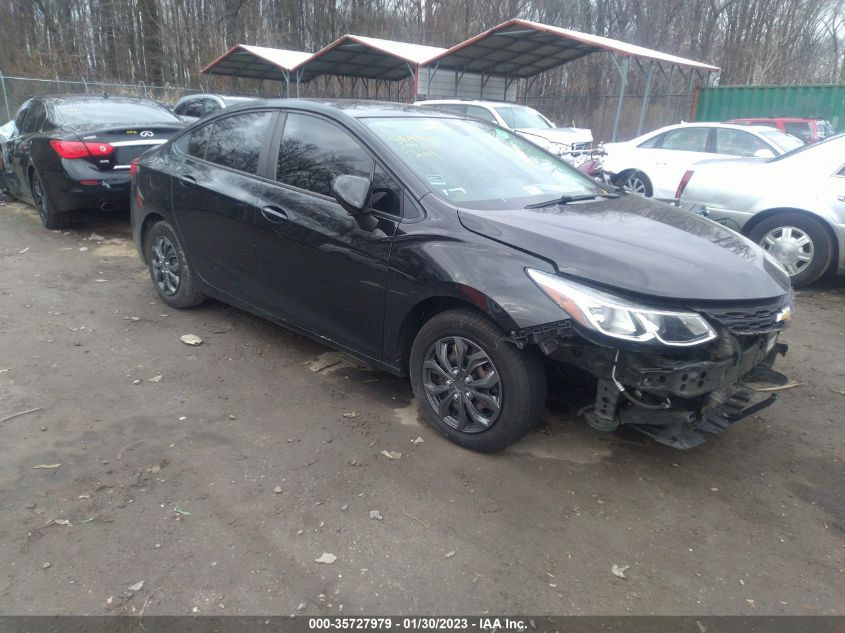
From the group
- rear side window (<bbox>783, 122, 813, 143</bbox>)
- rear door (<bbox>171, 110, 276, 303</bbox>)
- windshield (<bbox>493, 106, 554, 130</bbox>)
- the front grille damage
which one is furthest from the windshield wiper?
rear side window (<bbox>783, 122, 813, 143</bbox>)

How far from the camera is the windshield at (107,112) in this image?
7660 millimetres

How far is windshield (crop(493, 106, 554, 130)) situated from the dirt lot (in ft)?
33.4

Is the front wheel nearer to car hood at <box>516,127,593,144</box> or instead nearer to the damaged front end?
car hood at <box>516,127,593,144</box>

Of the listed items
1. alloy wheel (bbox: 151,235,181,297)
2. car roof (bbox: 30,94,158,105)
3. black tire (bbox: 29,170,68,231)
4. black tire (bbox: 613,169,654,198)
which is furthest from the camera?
black tire (bbox: 613,169,654,198)

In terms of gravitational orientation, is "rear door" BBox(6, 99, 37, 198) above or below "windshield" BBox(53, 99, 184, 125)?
below

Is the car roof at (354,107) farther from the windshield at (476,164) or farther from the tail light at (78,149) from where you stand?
the tail light at (78,149)

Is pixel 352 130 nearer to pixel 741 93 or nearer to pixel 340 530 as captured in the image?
pixel 340 530

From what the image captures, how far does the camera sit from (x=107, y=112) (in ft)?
25.7

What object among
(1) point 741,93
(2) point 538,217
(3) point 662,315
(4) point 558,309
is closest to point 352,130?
(2) point 538,217

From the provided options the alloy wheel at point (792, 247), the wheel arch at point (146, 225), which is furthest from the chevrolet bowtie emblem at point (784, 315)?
the wheel arch at point (146, 225)

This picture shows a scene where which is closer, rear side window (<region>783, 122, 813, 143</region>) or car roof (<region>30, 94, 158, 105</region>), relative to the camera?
car roof (<region>30, 94, 158, 105</region>)

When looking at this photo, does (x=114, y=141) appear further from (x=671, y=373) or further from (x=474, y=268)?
(x=671, y=373)

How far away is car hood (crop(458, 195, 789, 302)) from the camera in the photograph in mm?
2812

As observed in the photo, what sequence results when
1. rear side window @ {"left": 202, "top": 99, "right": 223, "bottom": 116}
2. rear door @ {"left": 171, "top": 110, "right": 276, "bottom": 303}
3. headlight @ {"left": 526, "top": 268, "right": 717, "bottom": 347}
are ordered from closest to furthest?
headlight @ {"left": 526, "top": 268, "right": 717, "bottom": 347} < rear door @ {"left": 171, "top": 110, "right": 276, "bottom": 303} < rear side window @ {"left": 202, "top": 99, "right": 223, "bottom": 116}
